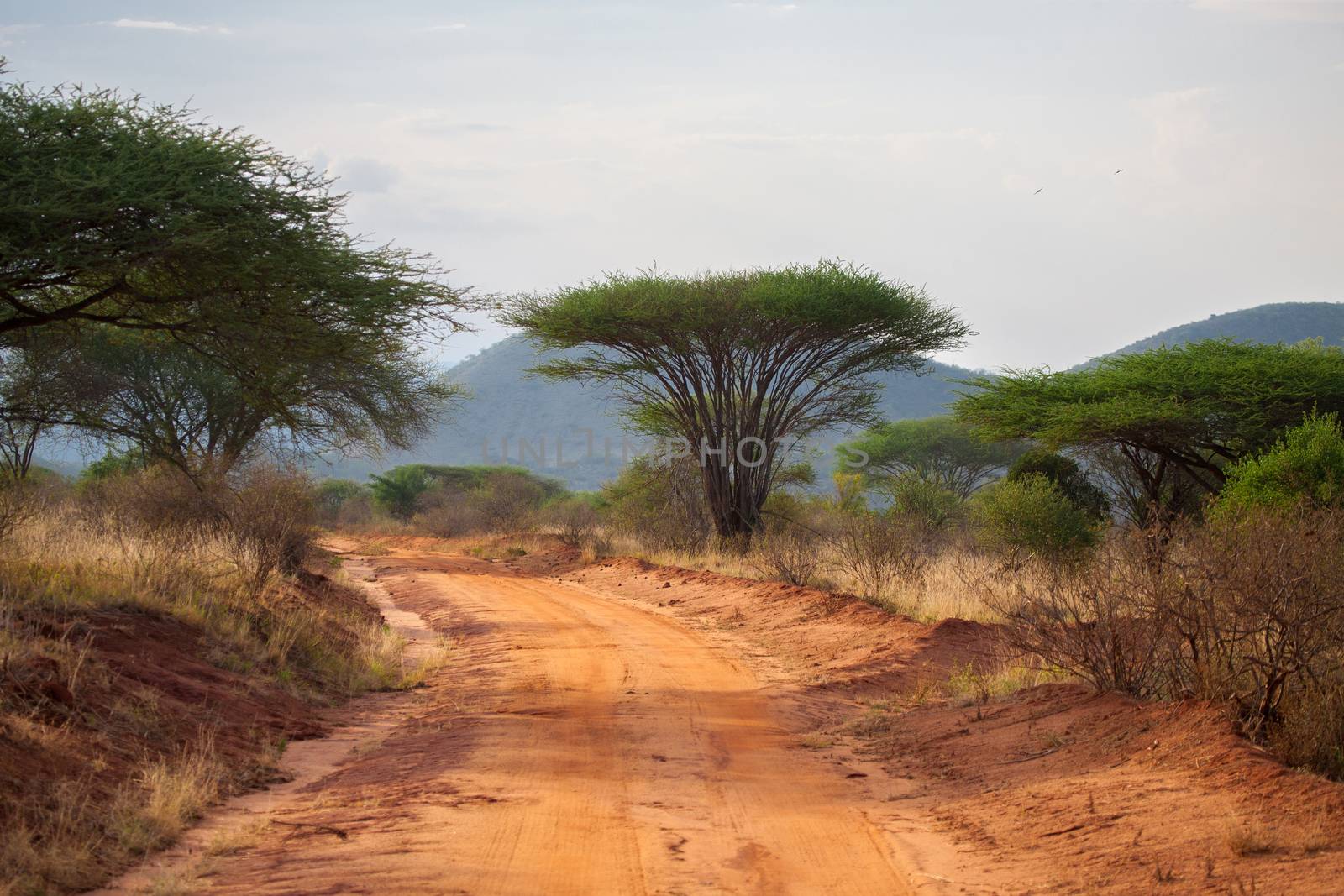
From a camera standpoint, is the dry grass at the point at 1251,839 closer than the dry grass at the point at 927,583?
Yes

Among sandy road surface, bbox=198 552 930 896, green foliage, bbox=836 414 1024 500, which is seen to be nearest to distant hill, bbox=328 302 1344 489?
green foliage, bbox=836 414 1024 500

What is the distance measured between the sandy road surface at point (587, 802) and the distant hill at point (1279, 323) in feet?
217

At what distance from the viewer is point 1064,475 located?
24.7 meters

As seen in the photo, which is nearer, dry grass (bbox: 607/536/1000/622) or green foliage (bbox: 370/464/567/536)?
dry grass (bbox: 607/536/1000/622)

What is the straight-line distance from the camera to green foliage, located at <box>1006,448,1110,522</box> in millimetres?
24016

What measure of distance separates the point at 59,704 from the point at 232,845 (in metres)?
2.08

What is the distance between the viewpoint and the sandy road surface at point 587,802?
5.05 m

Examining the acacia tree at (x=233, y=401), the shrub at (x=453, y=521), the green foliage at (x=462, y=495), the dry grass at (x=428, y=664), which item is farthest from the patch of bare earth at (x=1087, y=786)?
the shrub at (x=453, y=521)

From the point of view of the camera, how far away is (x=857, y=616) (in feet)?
46.9

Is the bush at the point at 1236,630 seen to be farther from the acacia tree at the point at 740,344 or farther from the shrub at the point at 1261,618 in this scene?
the acacia tree at the point at 740,344

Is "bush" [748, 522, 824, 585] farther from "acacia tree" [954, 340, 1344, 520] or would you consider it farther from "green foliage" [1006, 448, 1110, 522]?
"green foliage" [1006, 448, 1110, 522]

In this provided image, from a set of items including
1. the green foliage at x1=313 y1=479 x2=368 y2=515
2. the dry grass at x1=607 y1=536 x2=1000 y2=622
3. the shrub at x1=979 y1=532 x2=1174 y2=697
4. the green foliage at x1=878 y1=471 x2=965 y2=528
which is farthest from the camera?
the green foliage at x1=313 y1=479 x2=368 y2=515

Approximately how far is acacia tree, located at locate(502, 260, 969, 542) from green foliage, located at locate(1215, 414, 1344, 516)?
10.0 metres

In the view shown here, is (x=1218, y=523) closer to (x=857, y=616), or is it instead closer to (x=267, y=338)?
(x=857, y=616)
